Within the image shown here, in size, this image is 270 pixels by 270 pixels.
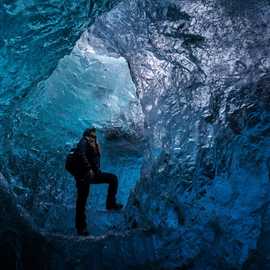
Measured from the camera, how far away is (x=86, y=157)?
14.9 feet

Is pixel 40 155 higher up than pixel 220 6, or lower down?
lower down

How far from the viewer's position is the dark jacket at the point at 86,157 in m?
4.48

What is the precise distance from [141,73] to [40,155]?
322cm

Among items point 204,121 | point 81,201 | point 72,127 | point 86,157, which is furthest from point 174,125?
point 72,127

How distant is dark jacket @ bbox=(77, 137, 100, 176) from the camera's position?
4.48 metres

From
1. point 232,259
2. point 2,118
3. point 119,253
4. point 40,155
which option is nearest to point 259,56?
point 232,259

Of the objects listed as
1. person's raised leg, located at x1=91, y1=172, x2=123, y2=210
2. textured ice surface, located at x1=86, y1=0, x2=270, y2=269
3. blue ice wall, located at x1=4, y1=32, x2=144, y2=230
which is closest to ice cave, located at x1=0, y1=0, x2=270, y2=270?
textured ice surface, located at x1=86, y1=0, x2=270, y2=269

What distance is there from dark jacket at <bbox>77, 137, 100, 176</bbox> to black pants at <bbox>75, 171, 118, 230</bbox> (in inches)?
3.8

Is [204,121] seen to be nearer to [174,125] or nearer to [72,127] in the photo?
[174,125]

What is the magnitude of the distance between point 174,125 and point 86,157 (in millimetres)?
2673

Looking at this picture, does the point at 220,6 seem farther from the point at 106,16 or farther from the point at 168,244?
the point at 168,244

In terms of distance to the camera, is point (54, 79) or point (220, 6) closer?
point (220, 6)

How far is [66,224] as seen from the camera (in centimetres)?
837

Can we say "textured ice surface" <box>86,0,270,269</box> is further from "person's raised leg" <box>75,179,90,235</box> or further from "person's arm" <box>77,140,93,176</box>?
"person's arm" <box>77,140,93,176</box>
